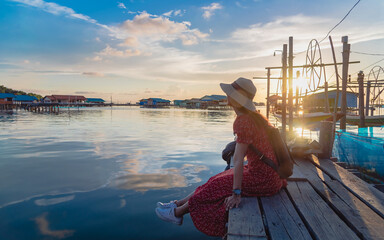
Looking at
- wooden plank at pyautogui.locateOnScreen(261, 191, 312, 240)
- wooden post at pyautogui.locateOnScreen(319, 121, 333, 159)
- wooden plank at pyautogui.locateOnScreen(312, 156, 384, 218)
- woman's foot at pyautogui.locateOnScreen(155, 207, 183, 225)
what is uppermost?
wooden post at pyautogui.locateOnScreen(319, 121, 333, 159)

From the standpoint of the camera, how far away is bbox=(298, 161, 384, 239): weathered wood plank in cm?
267

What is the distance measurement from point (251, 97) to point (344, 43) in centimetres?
1302

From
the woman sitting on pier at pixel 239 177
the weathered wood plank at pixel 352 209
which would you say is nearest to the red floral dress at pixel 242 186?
the woman sitting on pier at pixel 239 177

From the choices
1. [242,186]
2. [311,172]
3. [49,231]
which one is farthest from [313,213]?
[49,231]

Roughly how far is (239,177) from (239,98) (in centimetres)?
94

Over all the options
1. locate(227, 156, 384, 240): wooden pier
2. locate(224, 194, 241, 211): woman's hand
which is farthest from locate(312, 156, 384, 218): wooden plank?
locate(224, 194, 241, 211): woman's hand

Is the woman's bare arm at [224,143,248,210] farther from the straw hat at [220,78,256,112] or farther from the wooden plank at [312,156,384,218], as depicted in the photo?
the wooden plank at [312,156,384,218]

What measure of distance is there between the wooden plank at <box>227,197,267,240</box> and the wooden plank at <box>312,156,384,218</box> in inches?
58.0

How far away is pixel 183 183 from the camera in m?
7.85

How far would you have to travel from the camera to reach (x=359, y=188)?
4078 mm

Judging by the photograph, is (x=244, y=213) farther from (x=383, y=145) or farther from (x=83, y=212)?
(x=383, y=145)

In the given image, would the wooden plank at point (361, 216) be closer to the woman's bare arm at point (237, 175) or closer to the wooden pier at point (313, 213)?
the wooden pier at point (313, 213)

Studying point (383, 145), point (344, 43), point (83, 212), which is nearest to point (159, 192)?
point (83, 212)

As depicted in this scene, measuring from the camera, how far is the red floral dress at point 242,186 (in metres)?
3.15
